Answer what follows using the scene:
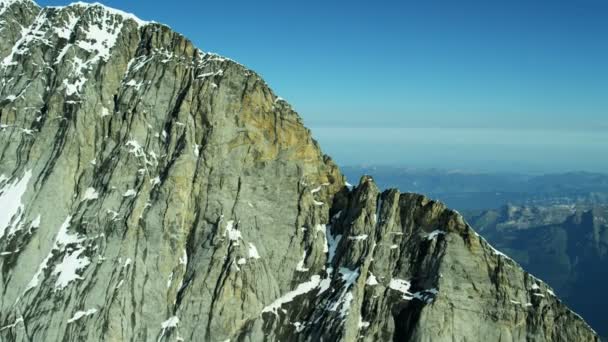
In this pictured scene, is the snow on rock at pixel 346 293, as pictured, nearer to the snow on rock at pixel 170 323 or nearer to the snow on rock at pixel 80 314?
the snow on rock at pixel 170 323

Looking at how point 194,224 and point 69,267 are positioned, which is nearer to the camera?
point 69,267

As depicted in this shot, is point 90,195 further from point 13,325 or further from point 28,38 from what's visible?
point 28,38

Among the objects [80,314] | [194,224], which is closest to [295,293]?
[194,224]

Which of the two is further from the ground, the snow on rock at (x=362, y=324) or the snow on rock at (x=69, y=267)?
the snow on rock at (x=69, y=267)

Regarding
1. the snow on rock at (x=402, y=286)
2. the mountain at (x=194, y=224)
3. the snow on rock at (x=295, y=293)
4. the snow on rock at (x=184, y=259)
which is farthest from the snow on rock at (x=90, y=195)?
the snow on rock at (x=402, y=286)

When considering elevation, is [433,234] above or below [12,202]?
below

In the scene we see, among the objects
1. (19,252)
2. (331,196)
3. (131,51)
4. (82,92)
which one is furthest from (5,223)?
(331,196)

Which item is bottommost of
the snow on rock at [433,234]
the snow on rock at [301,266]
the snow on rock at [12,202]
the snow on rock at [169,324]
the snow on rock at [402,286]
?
the snow on rock at [169,324]
